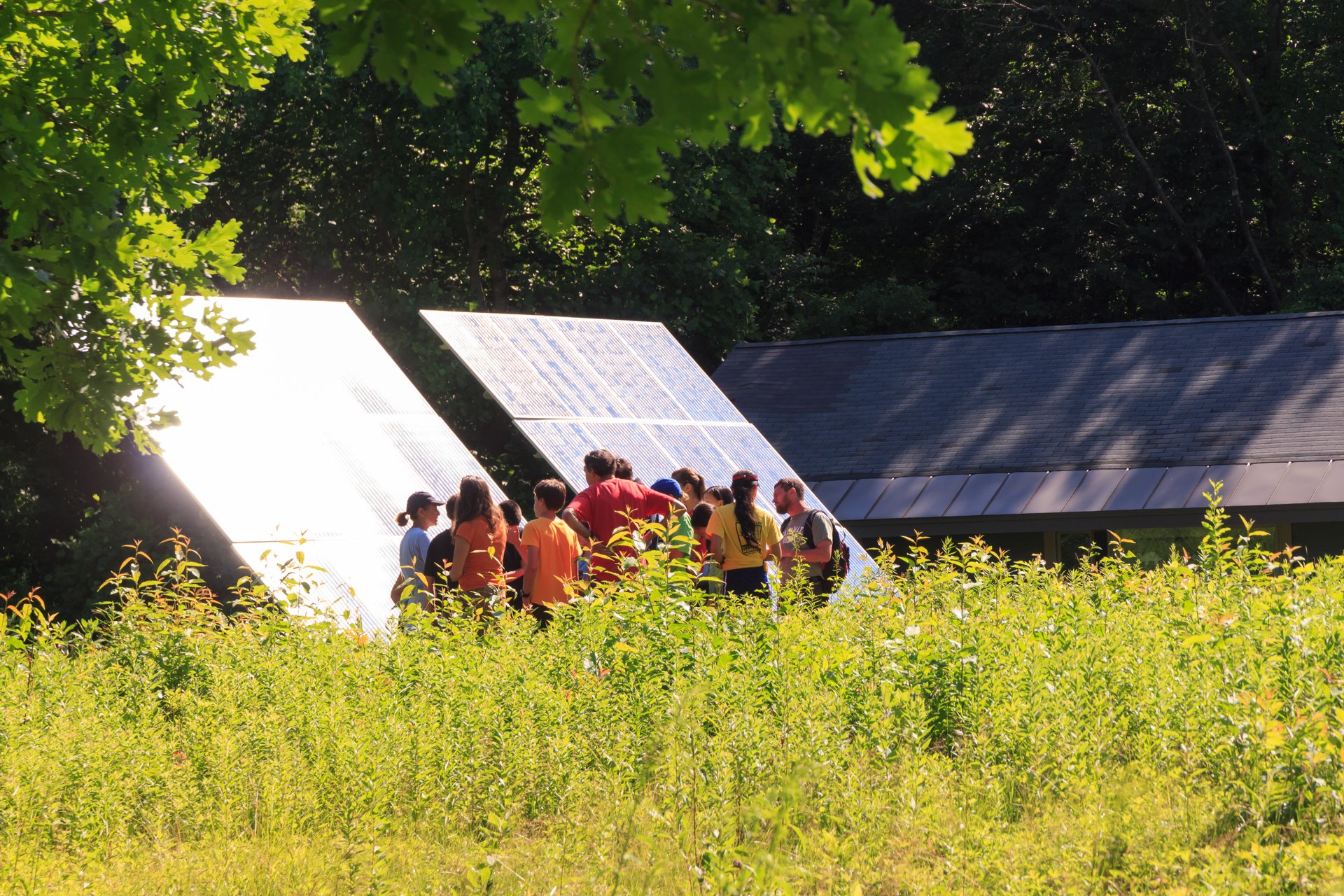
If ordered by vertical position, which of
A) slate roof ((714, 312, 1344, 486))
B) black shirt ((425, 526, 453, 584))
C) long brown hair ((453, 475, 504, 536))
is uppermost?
slate roof ((714, 312, 1344, 486))

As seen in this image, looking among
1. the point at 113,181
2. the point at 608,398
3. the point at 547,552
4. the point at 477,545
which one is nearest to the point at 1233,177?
the point at 608,398

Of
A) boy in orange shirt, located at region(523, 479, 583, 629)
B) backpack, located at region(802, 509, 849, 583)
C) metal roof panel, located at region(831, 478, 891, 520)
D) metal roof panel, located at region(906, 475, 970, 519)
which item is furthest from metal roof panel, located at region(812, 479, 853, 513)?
boy in orange shirt, located at region(523, 479, 583, 629)

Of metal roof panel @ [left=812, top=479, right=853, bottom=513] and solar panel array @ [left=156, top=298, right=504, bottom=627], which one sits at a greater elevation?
metal roof panel @ [left=812, top=479, right=853, bottom=513]

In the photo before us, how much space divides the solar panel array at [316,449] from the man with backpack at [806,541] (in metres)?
2.55

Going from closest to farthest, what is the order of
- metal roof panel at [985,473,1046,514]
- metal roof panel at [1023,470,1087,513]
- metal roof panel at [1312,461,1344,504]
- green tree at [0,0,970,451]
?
green tree at [0,0,970,451] → metal roof panel at [1312,461,1344,504] → metal roof panel at [1023,470,1087,513] → metal roof panel at [985,473,1046,514]

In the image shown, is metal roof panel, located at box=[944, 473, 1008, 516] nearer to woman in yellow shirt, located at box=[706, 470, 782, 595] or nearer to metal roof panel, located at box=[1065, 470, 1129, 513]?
metal roof panel, located at box=[1065, 470, 1129, 513]

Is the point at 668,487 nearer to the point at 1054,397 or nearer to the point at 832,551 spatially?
the point at 832,551

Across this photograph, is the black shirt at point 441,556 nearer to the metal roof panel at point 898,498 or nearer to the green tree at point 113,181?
the green tree at point 113,181

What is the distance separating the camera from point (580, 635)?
736 cm

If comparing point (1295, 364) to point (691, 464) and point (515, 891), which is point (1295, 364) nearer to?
point (691, 464)

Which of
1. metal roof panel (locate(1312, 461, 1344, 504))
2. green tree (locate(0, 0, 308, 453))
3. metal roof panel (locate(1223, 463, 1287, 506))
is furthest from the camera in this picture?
metal roof panel (locate(1223, 463, 1287, 506))

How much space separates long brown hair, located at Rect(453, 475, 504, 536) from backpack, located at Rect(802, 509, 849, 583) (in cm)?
212

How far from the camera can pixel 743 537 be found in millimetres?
9484

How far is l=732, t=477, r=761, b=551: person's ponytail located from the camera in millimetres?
9391
